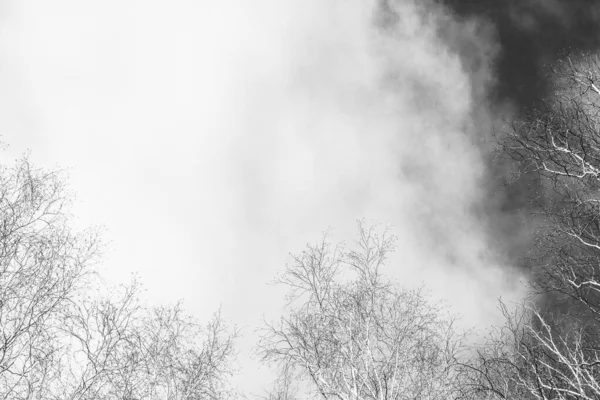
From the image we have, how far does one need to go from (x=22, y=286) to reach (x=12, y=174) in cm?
230

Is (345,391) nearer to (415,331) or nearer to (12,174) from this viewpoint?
(415,331)

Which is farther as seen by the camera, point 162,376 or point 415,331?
point 162,376

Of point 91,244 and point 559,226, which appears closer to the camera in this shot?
point 559,226

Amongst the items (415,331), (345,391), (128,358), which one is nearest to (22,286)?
(128,358)

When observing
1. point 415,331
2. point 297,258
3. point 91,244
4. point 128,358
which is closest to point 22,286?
point 91,244

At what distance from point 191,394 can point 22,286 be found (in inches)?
253

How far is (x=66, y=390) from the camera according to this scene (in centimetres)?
873

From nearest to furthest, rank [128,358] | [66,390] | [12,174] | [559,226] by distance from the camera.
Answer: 1. [559,226]
2. [12,174]
3. [66,390]
4. [128,358]

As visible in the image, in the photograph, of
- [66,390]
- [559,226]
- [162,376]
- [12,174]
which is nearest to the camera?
[559,226]

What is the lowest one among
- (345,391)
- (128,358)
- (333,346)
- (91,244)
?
(345,391)

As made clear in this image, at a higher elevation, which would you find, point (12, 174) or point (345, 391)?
point (12, 174)

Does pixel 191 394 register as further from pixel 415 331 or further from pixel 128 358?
pixel 415 331

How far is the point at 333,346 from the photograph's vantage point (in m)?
7.84

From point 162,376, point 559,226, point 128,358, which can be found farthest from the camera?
point 162,376
